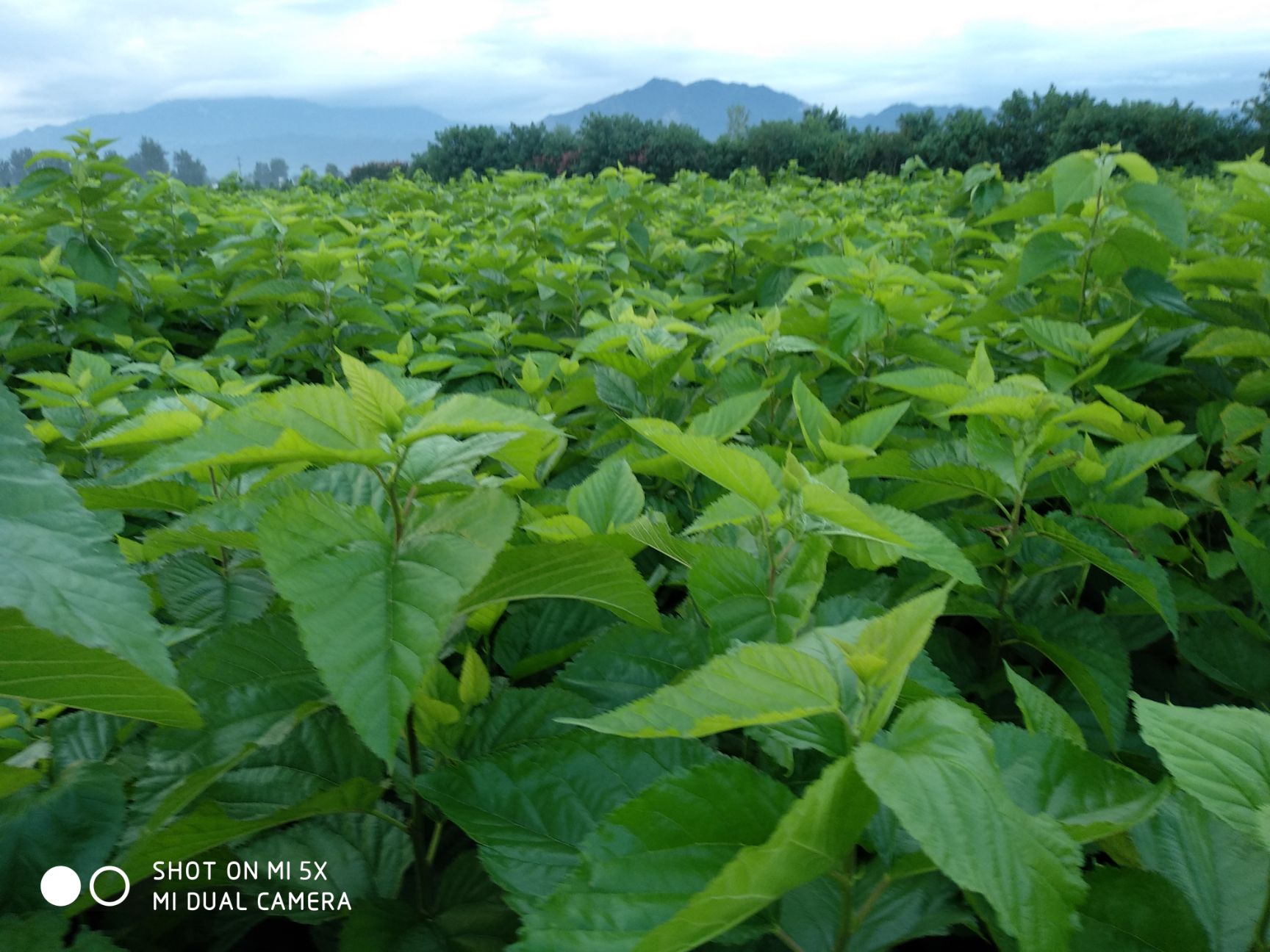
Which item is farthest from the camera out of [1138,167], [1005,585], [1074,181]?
[1138,167]

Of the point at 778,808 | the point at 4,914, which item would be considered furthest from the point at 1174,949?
the point at 4,914

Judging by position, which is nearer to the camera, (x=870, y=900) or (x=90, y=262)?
(x=870, y=900)

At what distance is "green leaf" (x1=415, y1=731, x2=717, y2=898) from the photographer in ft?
2.67

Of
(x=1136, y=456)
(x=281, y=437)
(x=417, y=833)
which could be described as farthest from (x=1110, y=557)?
(x=281, y=437)

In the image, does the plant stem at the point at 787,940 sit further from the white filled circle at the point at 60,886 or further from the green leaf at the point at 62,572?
the white filled circle at the point at 60,886

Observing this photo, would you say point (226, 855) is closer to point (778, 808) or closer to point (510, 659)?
point (510, 659)

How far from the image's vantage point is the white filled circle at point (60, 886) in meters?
0.79

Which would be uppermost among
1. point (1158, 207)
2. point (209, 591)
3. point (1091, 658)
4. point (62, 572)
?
point (1158, 207)

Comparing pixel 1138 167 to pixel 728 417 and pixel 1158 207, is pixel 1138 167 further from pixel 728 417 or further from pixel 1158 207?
pixel 728 417

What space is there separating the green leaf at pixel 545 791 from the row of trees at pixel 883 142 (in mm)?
21766

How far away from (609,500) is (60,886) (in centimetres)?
83

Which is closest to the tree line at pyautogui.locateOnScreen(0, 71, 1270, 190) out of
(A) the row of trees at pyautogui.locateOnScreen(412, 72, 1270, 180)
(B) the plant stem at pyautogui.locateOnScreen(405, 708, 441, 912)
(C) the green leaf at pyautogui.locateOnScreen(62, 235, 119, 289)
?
(A) the row of trees at pyautogui.locateOnScreen(412, 72, 1270, 180)

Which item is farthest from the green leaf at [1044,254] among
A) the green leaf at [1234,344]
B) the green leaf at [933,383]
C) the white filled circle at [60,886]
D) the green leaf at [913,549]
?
the white filled circle at [60,886]

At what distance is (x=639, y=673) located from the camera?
1.01m
